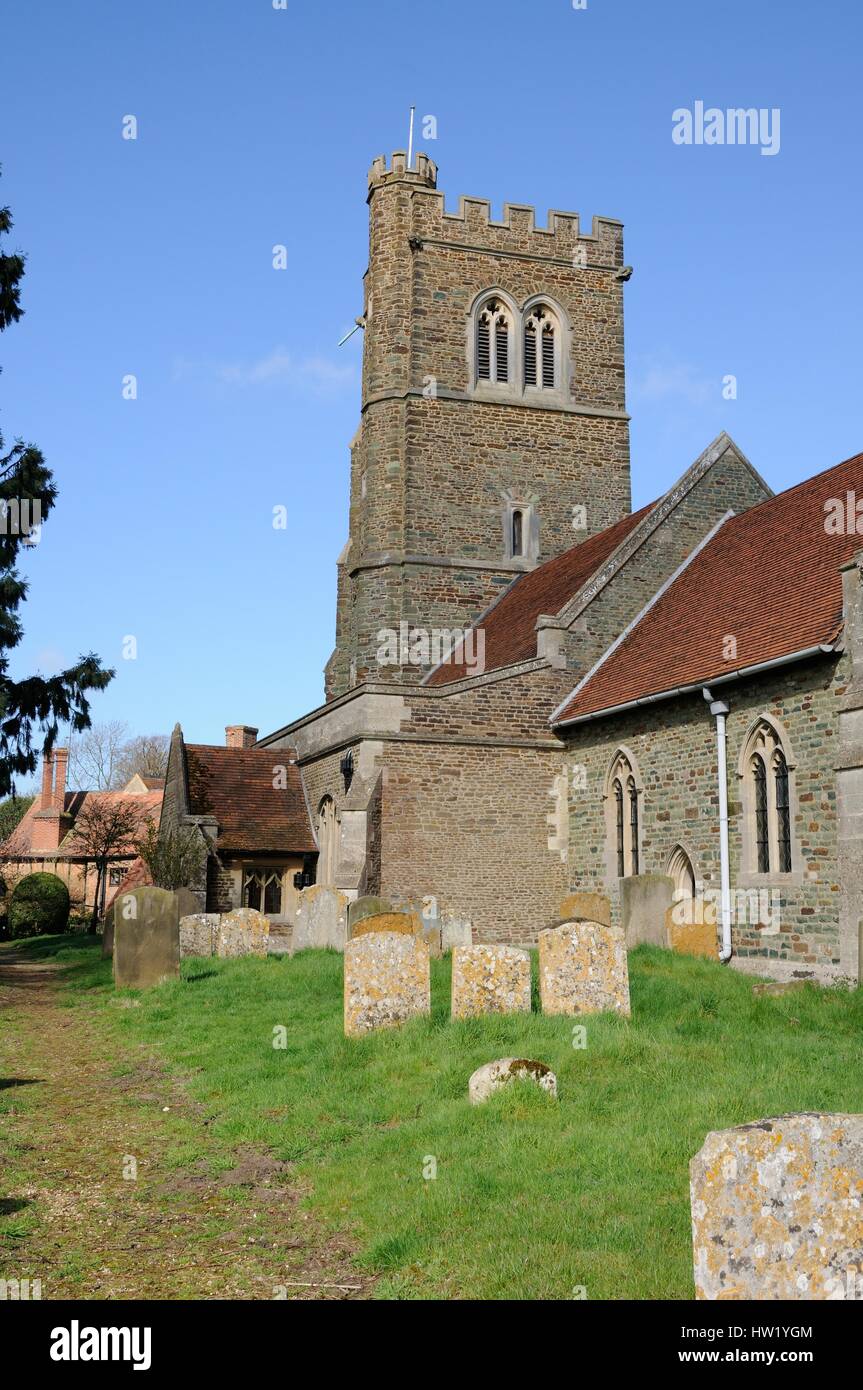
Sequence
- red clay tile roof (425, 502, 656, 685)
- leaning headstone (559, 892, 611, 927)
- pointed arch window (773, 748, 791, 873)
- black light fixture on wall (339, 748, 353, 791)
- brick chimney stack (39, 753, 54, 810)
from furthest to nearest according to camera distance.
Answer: brick chimney stack (39, 753, 54, 810), red clay tile roof (425, 502, 656, 685), black light fixture on wall (339, 748, 353, 791), pointed arch window (773, 748, 791, 873), leaning headstone (559, 892, 611, 927)

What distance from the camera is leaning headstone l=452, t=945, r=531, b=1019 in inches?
363

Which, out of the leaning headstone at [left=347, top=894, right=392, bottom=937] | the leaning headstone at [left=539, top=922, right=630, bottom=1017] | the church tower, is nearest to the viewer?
the leaning headstone at [left=539, top=922, right=630, bottom=1017]

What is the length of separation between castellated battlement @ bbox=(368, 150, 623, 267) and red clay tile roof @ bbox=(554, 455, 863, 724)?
402 inches

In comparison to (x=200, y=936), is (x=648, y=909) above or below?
above

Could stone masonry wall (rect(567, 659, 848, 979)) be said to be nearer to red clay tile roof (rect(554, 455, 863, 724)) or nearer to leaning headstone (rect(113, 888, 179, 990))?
red clay tile roof (rect(554, 455, 863, 724))


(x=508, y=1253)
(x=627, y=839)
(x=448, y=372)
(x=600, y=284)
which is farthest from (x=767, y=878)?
(x=600, y=284)

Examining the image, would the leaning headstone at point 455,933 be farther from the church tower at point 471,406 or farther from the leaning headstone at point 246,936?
the church tower at point 471,406

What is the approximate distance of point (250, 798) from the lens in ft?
77.5

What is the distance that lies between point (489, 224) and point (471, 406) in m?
4.48

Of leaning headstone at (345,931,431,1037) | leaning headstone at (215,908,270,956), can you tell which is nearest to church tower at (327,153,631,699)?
leaning headstone at (215,908,270,956)

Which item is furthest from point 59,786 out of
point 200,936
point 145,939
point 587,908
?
point 587,908

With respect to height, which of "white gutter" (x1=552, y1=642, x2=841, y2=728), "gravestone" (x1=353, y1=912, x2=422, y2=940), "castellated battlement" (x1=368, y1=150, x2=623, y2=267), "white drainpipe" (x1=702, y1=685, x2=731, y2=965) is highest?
"castellated battlement" (x1=368, y1=150, x2=623, y2=267)

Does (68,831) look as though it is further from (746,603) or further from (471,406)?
(746,603)

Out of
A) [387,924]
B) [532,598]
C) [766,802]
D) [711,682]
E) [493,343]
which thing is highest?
[493,343]
